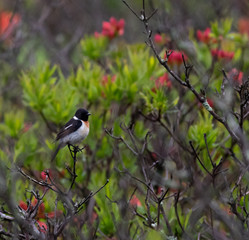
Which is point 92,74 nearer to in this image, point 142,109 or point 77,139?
point 142,109

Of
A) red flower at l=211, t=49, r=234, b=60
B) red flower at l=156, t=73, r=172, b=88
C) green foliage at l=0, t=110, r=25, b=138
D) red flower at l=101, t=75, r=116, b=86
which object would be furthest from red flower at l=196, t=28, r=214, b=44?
green foliage at l=0, t=110, r=25, b=138

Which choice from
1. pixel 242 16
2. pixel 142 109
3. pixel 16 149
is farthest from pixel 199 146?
pixel 242 16

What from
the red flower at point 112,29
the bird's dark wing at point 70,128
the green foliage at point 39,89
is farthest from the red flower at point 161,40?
the bird's dark wing at point 70,128

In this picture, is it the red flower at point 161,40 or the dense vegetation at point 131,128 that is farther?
the red flower at point 161,40

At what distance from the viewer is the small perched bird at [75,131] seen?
4453 millimetres

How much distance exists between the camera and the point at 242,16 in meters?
9.66

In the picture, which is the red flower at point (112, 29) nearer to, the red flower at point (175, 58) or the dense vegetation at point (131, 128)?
the dense vegetation at point (131, 128)

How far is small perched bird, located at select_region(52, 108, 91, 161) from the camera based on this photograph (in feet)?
14.6

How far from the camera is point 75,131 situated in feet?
14.8

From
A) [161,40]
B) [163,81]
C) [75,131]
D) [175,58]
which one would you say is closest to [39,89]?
[75,131]

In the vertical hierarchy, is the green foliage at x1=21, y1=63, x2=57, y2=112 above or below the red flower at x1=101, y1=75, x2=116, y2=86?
below

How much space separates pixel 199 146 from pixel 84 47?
211 cm

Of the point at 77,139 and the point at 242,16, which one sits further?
the point at 242,16

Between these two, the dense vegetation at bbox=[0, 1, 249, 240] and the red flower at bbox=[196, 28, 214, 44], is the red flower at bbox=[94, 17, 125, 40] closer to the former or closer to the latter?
the dense vegetation at bbox=[0, 1, 249, 240]
